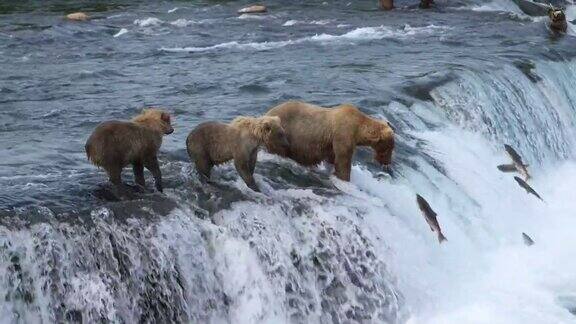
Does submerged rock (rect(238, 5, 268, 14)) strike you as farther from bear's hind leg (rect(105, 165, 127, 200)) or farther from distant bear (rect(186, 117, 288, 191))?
bear's hind leg (rect(105, 165, 127, 200))

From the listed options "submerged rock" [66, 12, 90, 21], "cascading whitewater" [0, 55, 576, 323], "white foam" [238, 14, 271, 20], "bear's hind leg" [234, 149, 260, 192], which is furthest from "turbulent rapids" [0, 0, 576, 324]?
"white foam" [238, 14, 271, 20]

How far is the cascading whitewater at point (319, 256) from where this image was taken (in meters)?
7.59

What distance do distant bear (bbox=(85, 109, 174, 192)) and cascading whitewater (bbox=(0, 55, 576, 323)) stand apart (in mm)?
395

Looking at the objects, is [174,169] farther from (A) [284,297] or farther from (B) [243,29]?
(B) [243,29]

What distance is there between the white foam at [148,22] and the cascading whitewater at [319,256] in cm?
1113

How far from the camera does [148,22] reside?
22.6 metres

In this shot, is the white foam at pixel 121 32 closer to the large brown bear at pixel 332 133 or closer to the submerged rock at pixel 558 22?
the submerged rock at pixel 558 22

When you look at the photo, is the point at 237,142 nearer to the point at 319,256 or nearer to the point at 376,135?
the point at 319,256

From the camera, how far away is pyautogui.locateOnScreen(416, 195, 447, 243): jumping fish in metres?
10.0

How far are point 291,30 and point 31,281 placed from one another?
14545 millimetres

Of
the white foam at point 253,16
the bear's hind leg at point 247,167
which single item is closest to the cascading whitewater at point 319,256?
the bear's hind leg at point 247,167

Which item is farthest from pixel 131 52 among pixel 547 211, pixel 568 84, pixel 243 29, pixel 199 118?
pixel 547 211

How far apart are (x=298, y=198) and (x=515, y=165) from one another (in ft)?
15.4

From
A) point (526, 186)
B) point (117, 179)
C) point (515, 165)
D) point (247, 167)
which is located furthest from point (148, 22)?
point (117, 179)
